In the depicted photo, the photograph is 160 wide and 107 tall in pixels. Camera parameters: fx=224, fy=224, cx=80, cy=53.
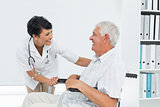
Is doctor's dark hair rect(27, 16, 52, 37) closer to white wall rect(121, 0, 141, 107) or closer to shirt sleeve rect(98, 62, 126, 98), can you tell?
shirt sleeve rect(98, 62, 126, 98)

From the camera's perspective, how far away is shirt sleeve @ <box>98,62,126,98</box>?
4.94 feet

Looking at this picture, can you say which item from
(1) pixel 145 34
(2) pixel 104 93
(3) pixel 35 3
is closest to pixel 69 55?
(2) pixel 104 93

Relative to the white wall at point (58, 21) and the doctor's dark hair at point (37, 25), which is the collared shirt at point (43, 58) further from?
the white wall at point (58, 21)

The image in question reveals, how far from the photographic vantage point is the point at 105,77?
156 cm

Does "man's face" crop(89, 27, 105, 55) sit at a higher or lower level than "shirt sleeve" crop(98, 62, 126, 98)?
higher

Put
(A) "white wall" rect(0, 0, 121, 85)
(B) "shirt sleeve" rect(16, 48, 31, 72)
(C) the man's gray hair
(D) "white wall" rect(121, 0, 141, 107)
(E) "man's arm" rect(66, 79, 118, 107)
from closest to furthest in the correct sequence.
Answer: (E) "man's arm" rect(66, 79, 118, 107), (C) the man's gray hair, (B) "shirt sleeve" rect(16, 48, 31, 72), (D) "white wall" rect(121, 0, 141, 107), (A) "white wall" rect(0, 0, 121, 85)

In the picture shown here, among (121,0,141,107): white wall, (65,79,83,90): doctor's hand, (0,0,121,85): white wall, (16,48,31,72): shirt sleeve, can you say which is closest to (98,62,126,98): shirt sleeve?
(65,79,83,90): doctor's hand

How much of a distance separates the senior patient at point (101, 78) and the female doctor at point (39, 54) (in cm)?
37

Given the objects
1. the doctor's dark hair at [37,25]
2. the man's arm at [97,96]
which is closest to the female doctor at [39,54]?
the doctor's dark hair at [37,25]

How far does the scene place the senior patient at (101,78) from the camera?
4.93ft

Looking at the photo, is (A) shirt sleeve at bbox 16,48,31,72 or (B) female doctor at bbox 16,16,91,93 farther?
(A) shirt sleeve at bbox 16,48,31,72

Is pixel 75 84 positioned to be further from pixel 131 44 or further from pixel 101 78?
pixel 131 44

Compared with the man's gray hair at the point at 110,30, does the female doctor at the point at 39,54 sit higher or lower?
lower

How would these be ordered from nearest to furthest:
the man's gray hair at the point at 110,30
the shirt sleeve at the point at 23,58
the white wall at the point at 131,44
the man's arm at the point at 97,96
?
the man's arm at the point at 97,96
the man's gray hair at the point at 110,30
the shirt sleeve at the point at 23,58
the white wall at the point at 131,44
